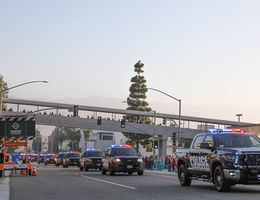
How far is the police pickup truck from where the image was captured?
14875 millimetres

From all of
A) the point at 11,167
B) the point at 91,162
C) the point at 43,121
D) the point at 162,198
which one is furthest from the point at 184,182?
the point at 43,121

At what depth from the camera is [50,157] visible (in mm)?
82688

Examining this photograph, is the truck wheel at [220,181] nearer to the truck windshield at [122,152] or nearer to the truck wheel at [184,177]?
the truck wheel at [184,177]

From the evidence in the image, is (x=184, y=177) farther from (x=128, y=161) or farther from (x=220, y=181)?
(x=128, y=161)

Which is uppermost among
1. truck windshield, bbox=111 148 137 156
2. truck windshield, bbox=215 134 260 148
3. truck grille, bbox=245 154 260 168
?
truck windshield, bbox=215 134 260 148

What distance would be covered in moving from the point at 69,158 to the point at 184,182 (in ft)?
112

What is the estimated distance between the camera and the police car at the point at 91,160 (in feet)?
127

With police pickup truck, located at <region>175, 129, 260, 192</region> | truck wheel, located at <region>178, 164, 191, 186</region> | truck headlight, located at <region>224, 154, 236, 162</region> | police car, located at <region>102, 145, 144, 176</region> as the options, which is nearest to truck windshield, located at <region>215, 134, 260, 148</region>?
police pickup truck, located at <region>175, 129, 260, 192</region>

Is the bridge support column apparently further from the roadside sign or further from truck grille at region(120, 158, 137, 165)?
the roadside sign

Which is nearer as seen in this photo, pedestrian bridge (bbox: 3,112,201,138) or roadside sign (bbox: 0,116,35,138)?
roadside sign (bbox: 0,116,35,138)

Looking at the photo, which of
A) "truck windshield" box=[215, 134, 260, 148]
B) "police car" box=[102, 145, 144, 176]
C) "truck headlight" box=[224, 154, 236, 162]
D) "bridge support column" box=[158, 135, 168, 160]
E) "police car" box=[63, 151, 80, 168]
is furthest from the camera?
"bridge support column" box=[158, 135, 168, 160]

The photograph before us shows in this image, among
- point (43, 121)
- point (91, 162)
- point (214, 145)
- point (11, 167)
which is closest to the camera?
point (214, 145)

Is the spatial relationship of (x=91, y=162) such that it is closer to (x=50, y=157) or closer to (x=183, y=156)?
(x=183, y=156)

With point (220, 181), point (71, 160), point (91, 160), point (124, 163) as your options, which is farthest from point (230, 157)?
point (71, 160)
